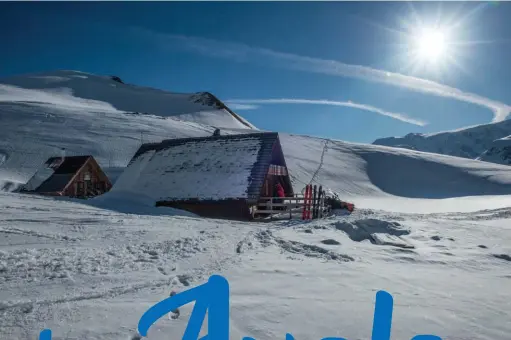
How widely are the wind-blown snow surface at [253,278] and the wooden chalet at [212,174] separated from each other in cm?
661

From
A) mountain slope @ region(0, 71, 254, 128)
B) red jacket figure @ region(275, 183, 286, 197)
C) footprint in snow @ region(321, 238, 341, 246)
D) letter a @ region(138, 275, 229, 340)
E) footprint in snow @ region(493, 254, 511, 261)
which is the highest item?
mountain slope @ region(0, 71, 254, 128)

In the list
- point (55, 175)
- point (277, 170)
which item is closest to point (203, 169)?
point (277, 170)

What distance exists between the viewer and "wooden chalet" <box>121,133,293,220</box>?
18.2 meters

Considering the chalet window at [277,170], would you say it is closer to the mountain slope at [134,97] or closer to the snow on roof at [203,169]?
the snow on roof at [203,169]

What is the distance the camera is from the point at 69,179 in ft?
97.6

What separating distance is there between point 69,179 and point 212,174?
16553mm

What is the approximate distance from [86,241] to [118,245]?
90 cm

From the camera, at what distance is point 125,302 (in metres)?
4.83

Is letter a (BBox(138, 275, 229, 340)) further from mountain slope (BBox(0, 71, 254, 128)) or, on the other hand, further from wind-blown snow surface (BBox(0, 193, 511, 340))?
mountain slope (BBox(0, 71, 254, 128))

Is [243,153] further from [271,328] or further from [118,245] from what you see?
[271,328]

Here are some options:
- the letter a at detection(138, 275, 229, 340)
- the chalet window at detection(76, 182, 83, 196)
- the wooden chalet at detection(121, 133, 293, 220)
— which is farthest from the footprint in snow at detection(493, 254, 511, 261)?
the chalet window at detection(76, 182, 83, 196)

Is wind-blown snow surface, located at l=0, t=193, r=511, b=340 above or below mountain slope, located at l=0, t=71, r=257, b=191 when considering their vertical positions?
below

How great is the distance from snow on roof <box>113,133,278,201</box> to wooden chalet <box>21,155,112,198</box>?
363 inches

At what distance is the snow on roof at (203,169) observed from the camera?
18688 millimetres
